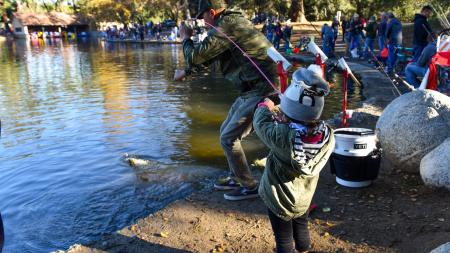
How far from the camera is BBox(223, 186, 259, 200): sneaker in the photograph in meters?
4.64

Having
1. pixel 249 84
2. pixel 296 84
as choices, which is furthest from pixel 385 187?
pixel 296 84

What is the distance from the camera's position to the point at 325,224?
13.4ft

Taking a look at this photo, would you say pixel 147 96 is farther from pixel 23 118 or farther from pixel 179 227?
pixel 179 227

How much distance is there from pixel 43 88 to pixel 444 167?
44.6 feet

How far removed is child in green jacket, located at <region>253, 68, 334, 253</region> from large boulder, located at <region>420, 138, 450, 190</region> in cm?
200

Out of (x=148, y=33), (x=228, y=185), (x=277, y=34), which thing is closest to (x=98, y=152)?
(x=228, y=185)

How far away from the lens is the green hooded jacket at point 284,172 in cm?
285

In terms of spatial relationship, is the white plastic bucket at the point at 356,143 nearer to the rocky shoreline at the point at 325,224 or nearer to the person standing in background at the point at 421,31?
the rocky shoreline at the point at 325,224

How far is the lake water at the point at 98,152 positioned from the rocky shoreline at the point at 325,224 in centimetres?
79

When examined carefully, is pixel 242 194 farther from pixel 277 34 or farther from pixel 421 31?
pixel 277 34

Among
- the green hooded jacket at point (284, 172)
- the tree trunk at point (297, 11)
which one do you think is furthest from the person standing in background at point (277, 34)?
the green hooded jacket at point (284, 172)

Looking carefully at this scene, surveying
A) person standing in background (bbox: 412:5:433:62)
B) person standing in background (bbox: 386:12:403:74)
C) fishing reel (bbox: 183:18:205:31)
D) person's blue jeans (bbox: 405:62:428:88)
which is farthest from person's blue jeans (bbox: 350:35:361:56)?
fishing reel (bbox: 183:18:205:31)

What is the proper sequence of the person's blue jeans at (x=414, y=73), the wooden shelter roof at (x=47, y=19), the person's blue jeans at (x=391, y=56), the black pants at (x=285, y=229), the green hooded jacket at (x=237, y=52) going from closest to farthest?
1. the black pants at (x=285, y=229)
2. the green hooded jacket at (x=237, y=52)
3. the person's blue jeans at (x=414, y=73)
4. the person's blue jeans at (x=391, y=56)
5. the wooden shelter roof at (x=47, y=19)

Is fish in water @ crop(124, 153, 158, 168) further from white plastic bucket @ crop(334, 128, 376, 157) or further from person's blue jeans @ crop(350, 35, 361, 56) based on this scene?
person's blue jeans @ crop(350, 35, 361, 56)
